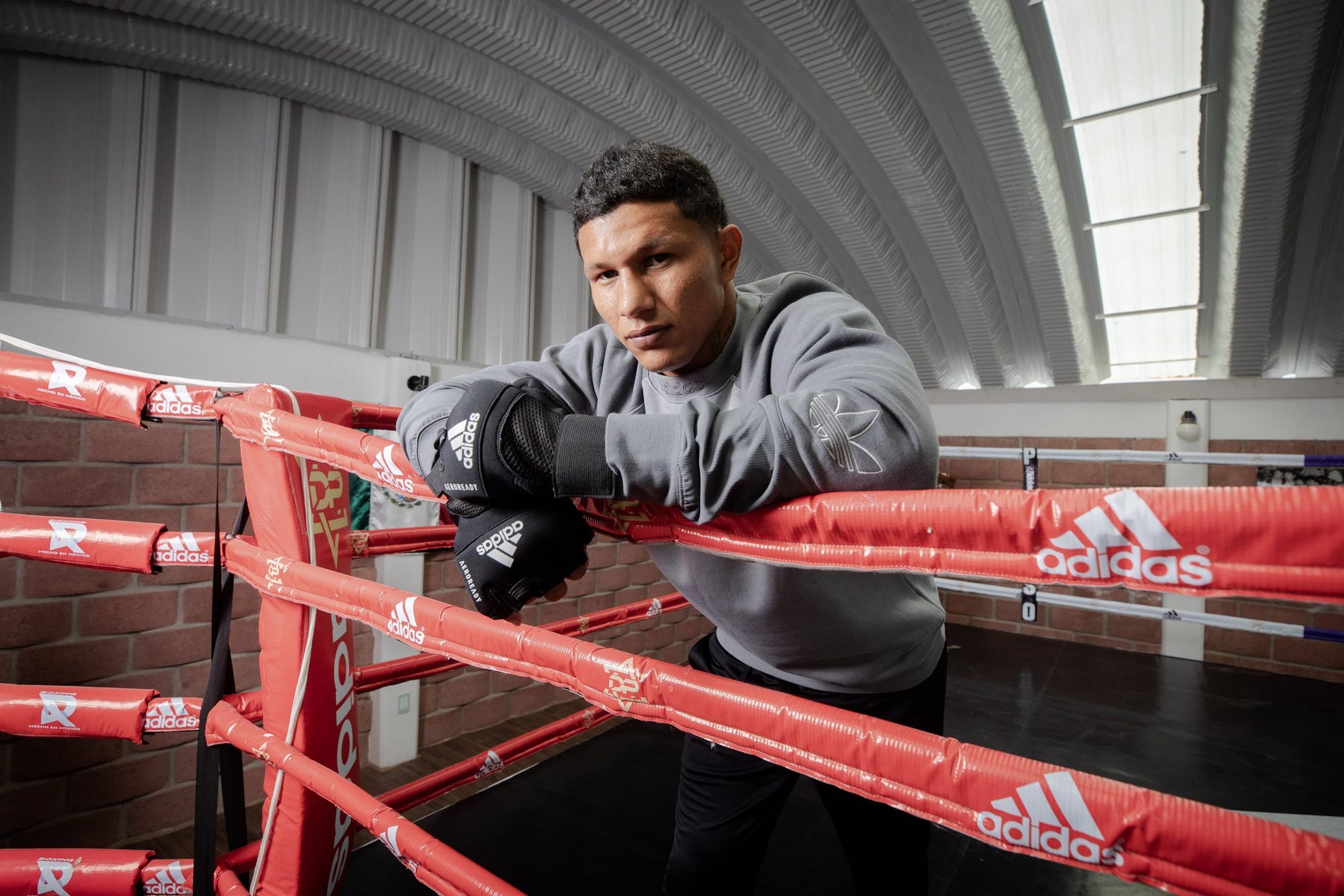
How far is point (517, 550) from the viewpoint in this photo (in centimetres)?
81

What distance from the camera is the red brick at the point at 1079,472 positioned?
4906mm

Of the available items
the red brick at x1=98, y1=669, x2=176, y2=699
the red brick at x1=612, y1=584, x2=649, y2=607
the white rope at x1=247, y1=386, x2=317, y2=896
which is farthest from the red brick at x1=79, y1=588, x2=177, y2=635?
the red brick at x1=612, y1=584, x2=649, y2=607

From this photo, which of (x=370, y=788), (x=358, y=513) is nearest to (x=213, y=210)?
(x=358, y=513)

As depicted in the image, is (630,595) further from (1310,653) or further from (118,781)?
(1310,653)

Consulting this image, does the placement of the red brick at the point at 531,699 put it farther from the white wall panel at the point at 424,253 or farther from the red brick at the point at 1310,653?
A: the red brick at the point at 1310,653

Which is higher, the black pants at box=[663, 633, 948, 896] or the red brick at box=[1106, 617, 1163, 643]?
the black pants at box=[663, 633, 948, 896]

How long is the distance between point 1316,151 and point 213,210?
5.01 metres

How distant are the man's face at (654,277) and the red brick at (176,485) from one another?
2107mm

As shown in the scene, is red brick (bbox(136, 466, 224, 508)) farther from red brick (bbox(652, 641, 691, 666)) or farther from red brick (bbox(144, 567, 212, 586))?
red brick (bbox(652, 641, 691, 666))

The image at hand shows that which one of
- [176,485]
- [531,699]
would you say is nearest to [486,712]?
[531,699]

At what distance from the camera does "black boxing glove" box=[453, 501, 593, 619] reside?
32.0 inches

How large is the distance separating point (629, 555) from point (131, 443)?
251 centimetres

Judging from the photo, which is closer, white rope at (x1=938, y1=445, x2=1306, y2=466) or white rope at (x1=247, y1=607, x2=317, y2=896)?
white rope at (x1=247, y1=607, x2=317, y2=896)

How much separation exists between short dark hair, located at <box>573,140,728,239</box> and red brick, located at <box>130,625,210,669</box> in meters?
2.33
